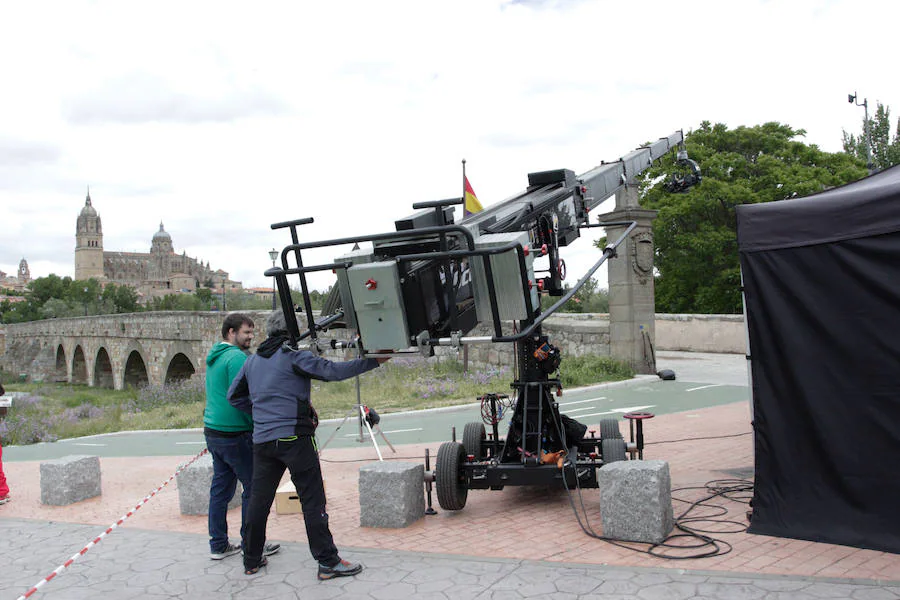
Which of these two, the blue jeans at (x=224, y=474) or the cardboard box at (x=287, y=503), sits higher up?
the blue jeans at (x=224, y=474)

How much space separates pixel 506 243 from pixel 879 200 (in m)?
2.47

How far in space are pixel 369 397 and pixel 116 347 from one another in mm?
35248

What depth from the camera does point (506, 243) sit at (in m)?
4.71

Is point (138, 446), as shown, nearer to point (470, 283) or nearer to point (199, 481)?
point (199, 481)

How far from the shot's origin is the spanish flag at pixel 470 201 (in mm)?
13281

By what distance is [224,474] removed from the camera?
566cm

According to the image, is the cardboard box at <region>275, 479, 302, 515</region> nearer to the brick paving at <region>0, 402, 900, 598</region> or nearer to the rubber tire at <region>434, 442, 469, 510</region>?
the brick paving at <region>0, 402, 900, 598</region>

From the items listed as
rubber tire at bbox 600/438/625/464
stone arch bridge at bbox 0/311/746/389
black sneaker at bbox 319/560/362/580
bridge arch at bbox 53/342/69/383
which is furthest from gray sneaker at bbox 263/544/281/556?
bridge arch at bbox 53/342/69/383

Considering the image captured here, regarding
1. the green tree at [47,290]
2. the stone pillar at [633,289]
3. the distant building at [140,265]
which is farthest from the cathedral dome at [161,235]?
the stone pillar at [633,289]

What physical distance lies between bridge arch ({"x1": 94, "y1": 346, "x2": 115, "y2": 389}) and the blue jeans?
2087 inches

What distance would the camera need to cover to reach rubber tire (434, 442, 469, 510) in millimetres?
6246

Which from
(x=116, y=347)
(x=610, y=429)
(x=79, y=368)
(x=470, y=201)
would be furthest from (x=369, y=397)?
(x=79, y=368)

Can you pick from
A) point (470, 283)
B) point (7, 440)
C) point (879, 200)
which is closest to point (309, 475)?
point (470, 283)

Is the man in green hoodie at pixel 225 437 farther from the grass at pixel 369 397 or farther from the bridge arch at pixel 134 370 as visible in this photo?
the bridge arch at pixel 134 370
